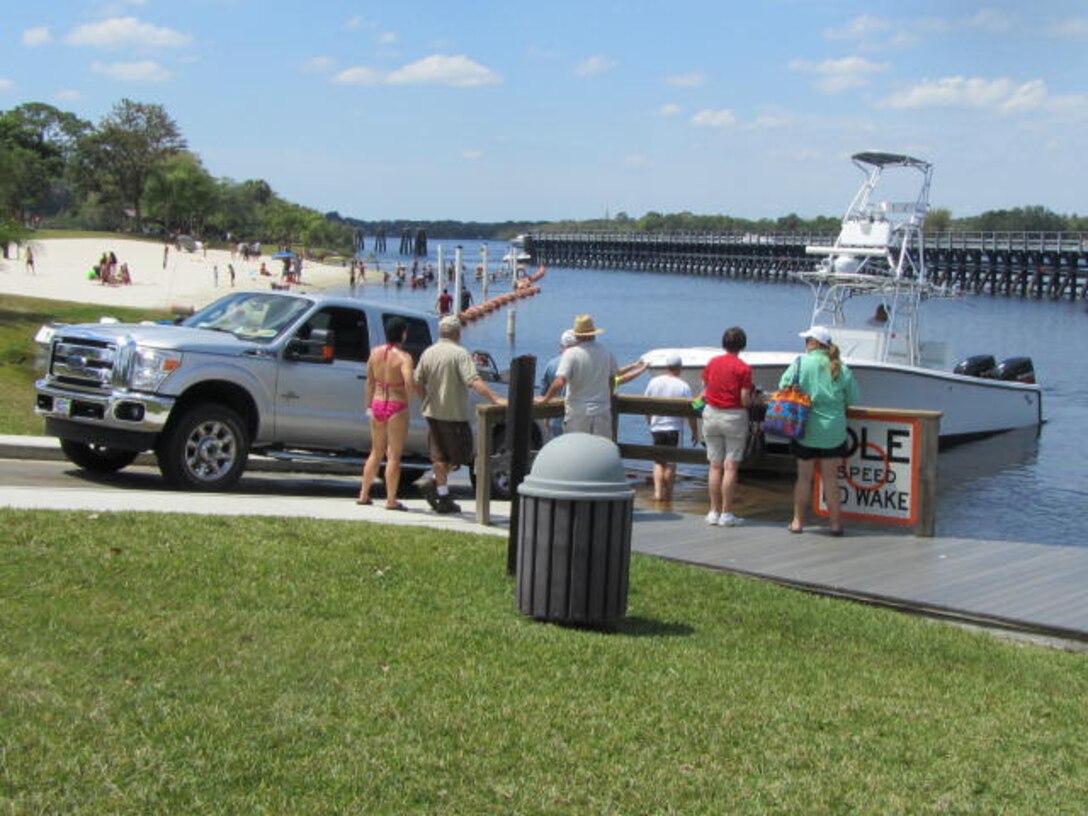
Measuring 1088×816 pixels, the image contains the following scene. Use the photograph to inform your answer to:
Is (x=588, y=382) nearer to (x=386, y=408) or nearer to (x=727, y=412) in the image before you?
(x=727, y=412)

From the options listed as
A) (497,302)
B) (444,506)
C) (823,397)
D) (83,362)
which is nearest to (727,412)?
(823,397)

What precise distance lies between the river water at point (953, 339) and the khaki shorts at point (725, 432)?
287 inches

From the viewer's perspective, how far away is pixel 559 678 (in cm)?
639

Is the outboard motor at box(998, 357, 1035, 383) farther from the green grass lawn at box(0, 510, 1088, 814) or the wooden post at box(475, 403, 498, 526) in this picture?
the green grass lawn at box(0, 510, 1088, 814)

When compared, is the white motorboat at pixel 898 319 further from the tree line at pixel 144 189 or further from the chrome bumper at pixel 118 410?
the tree line at pixel 144 189

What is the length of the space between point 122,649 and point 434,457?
17.9 ft

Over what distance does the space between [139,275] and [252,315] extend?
76.1m

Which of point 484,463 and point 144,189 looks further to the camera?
point 144,189

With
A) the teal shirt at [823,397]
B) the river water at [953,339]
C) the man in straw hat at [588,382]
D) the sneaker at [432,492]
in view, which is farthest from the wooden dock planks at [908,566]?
the river water at [953,339]

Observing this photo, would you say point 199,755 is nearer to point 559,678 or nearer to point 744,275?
point 559,678

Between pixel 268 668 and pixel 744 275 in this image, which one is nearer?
pixel 268 668

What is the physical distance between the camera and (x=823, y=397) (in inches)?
439

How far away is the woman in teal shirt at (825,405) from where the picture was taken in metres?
11.1

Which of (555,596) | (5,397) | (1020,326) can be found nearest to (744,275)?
(1020,326)
